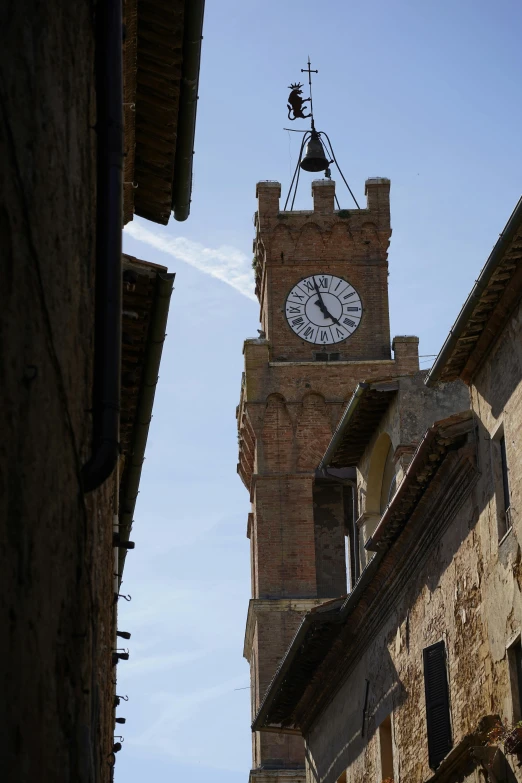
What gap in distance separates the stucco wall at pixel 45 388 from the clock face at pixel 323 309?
111 ft

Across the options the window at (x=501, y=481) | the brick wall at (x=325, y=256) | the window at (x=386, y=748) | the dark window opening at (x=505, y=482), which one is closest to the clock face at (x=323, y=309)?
the brick wall at (x=325, y=256)

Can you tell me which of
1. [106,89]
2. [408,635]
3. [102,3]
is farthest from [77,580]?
[408,635]

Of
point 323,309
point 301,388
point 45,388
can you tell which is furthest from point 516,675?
point 323,309

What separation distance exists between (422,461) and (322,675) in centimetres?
770

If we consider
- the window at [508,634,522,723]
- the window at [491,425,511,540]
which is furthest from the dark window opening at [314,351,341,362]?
the window at [508,634,522,723]

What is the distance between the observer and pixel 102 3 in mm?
6820

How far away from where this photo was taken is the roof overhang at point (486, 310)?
12344 mm

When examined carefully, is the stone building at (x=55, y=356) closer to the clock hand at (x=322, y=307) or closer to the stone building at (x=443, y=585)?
the stone building at (x=443, y=585)

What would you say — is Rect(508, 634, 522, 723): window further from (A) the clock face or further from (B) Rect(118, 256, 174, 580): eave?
(A) the clock face

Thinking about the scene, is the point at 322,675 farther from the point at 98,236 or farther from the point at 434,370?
the point at 98,236

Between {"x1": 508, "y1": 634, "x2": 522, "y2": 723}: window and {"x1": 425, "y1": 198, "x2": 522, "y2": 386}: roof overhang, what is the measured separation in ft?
9.36

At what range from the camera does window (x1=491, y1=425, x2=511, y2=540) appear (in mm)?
13742

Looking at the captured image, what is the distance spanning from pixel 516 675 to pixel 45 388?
8.90 metres

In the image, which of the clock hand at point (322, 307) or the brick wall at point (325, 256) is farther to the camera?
the clock hand at point (322, 307)
